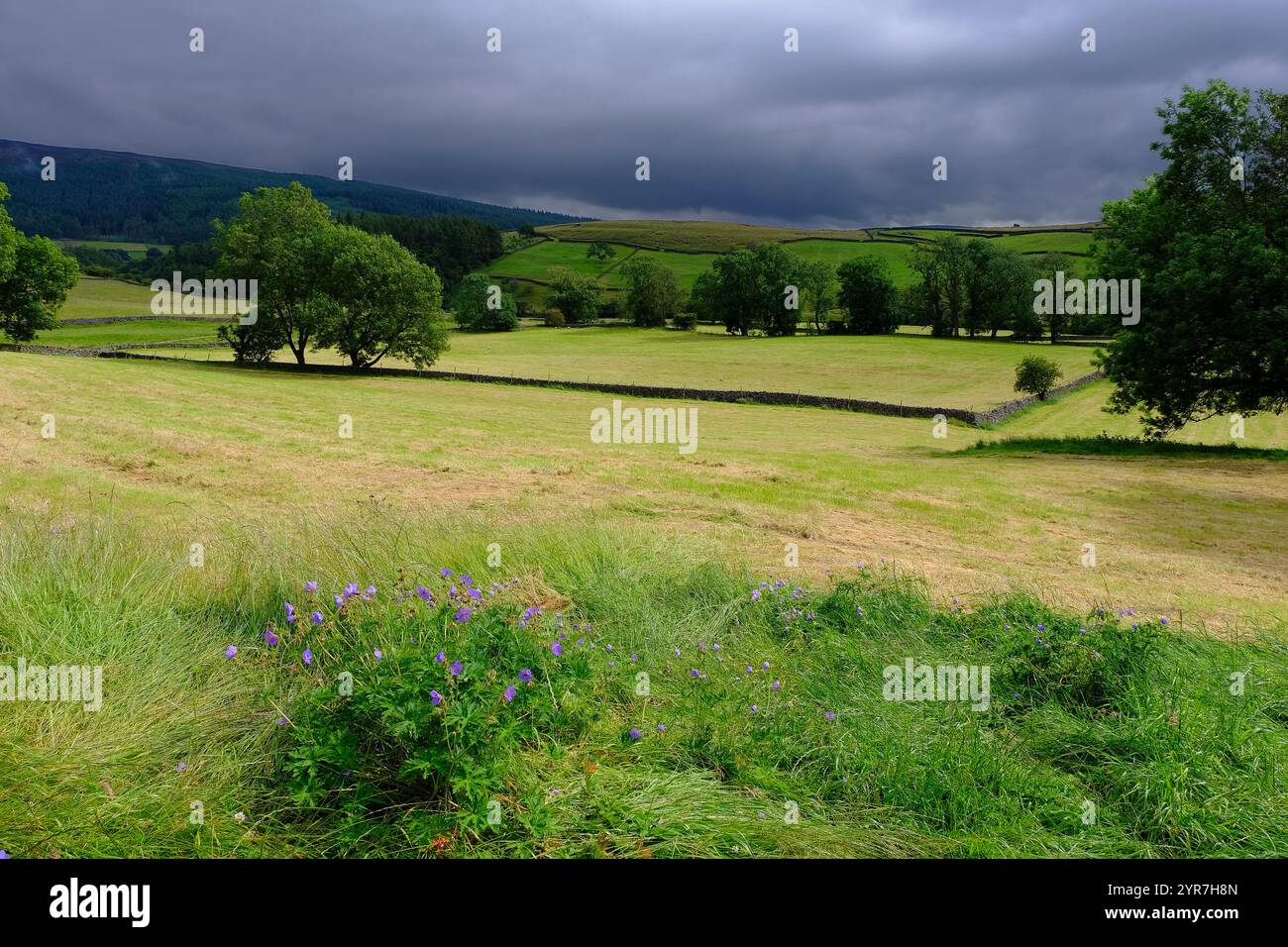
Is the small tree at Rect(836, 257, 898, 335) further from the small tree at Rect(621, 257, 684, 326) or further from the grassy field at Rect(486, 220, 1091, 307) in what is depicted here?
the grassy field at Rect(486, 220, 1091, 307)

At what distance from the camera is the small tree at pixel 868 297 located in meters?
108

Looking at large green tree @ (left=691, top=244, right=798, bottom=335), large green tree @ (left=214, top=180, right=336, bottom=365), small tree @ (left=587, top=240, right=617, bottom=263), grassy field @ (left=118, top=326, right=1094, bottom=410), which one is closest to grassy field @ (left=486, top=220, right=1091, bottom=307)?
small tree @ (left=587, top=240, right=617, bottom=263)

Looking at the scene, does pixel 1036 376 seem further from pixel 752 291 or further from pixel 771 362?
pixel 752 291

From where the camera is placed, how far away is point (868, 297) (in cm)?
10869

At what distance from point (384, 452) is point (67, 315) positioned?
3908 inches

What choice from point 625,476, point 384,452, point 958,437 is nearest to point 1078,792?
point 625,476

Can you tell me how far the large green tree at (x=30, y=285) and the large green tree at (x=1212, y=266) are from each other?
243 feet

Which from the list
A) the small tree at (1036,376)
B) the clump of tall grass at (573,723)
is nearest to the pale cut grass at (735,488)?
the clump of tall grass at (573,723)

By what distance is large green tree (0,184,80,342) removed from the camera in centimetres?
6272

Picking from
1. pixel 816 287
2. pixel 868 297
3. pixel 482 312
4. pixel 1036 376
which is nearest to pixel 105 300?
pixel 482 312

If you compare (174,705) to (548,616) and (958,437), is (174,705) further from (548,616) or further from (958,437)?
(958,437)

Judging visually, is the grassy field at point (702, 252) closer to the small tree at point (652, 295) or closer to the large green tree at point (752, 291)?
the small tree at point (652, 295)

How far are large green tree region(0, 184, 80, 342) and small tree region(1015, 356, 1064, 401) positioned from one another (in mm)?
76864

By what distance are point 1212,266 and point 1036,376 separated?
1449 inches
